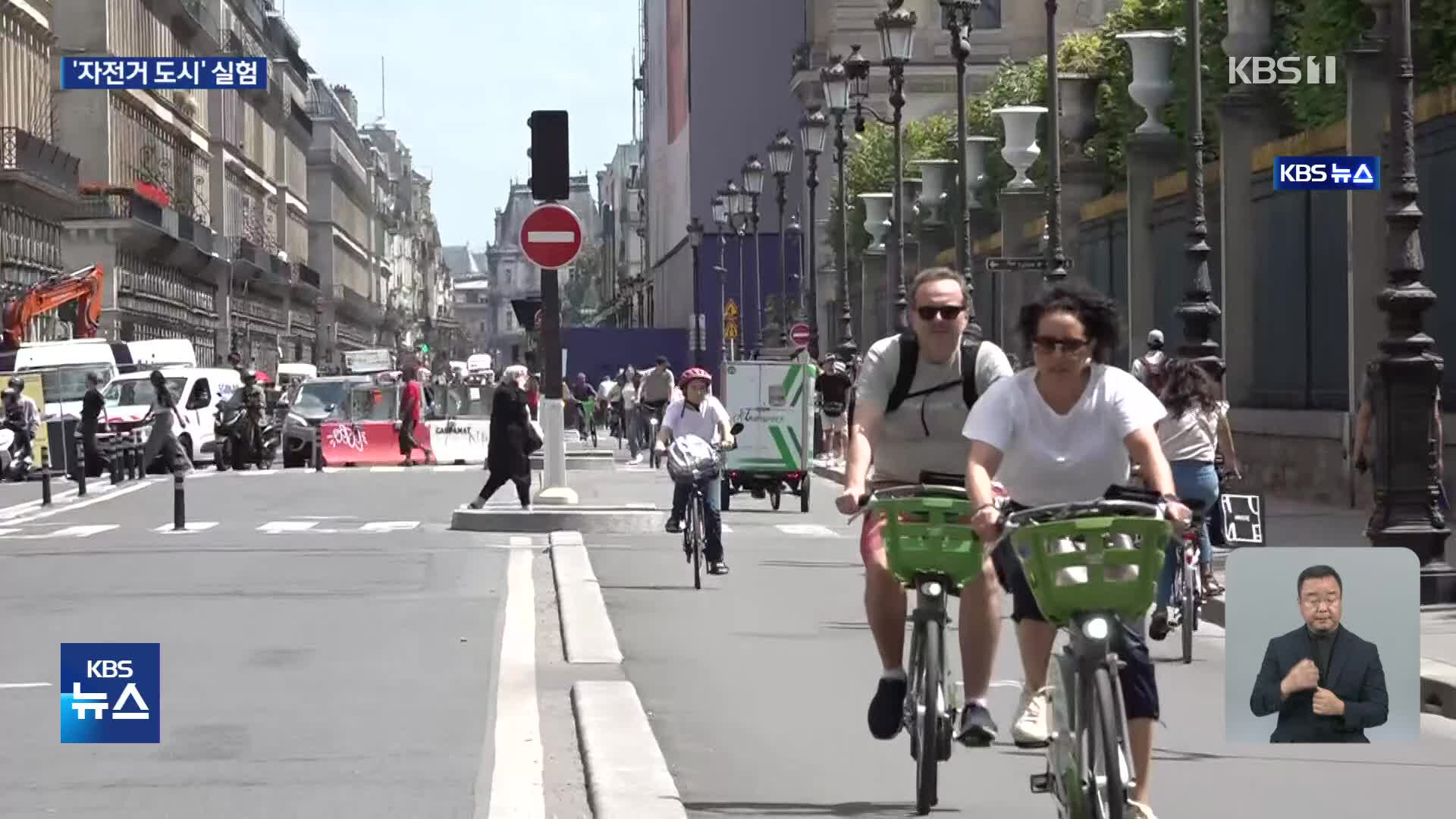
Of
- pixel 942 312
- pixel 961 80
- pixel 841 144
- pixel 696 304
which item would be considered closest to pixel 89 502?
pixel 961 80

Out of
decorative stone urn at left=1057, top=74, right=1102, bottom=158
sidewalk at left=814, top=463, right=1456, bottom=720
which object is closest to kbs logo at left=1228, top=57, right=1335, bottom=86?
sidewalk at left=814, top=463, right=1456, bottom=720

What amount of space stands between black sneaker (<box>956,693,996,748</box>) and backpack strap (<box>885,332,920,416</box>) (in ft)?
3.53

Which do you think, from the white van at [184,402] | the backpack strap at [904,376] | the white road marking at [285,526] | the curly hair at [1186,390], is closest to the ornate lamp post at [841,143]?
the white van at [184,402]

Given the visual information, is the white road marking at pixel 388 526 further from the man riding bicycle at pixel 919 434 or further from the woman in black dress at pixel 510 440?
the man riding bicycle at pixel 919 434

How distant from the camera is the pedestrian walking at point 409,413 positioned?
49000 mm

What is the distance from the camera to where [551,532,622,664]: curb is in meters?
14.5

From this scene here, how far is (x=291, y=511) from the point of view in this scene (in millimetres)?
→ 33188

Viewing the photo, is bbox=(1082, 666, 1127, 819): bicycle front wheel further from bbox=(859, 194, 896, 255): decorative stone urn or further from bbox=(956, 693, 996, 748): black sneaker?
bbox=(859, 194, 896, 255): decorative stone urn

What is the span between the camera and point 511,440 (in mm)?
29531

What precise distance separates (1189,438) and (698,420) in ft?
21.3

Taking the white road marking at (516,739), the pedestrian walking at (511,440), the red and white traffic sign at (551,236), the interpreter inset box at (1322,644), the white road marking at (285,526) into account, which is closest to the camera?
the interpreter inset box at (1322,644)

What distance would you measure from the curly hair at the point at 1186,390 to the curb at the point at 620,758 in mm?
4327

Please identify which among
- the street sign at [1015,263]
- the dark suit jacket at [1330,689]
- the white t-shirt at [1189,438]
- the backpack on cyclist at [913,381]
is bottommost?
the dark suit jacket at [1330,689]

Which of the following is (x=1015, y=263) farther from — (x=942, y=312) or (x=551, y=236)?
(x=942, y=312)
